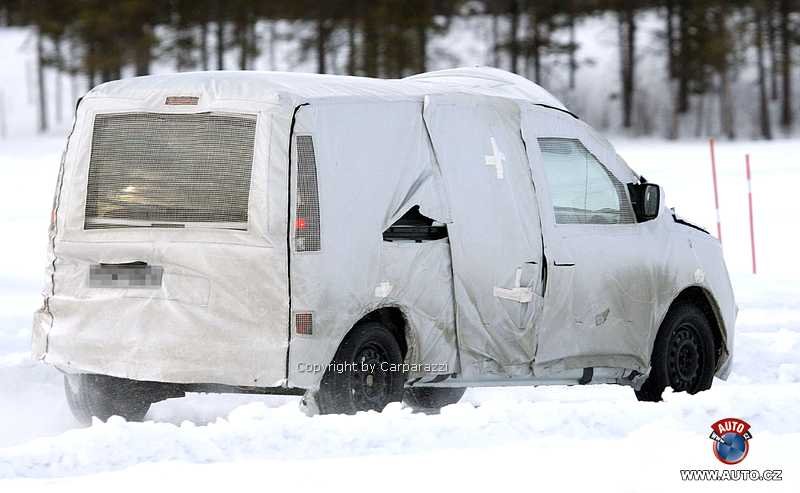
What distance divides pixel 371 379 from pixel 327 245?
0.87 m

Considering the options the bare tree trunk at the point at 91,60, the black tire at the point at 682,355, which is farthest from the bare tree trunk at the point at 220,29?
the black tire at the point at 682,355

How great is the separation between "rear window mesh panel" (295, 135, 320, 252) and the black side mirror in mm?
2703

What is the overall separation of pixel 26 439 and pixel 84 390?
42 cm

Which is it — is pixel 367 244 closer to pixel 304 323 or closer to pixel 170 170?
pixel 304 323

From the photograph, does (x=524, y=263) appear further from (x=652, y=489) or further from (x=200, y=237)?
(x=652, y=489)

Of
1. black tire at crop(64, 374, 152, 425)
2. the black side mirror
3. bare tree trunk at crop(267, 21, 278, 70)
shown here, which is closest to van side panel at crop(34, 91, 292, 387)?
black tire at crop(64, 374, 152, 425)

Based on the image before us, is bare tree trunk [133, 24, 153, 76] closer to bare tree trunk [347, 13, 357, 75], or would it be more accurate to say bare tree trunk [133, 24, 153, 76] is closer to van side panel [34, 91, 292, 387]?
bare tree trunk [347, 13, 357, 75]

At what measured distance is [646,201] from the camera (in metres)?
9.27

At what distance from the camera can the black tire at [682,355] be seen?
31.1 ft

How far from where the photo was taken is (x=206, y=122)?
7.54 metres

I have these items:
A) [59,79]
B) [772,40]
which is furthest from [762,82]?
[59,79]

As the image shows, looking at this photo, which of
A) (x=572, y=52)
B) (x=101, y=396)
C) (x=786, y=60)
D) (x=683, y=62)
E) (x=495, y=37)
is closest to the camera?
(x=101, y=396)

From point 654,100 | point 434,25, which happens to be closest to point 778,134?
point 654,100

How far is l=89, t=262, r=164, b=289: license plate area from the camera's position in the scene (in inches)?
297
